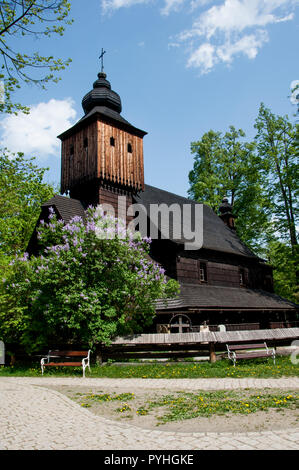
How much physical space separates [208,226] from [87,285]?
16.2 m

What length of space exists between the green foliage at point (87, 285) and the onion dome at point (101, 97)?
12.0 meters

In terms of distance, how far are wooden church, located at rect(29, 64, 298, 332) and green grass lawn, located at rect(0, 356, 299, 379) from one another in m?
5.15

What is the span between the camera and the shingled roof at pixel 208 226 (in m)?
23.9

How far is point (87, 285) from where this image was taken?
13055 mm

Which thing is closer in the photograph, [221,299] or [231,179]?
[221,299]

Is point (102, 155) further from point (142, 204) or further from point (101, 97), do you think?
point (101, 97)

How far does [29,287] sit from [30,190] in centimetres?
1816

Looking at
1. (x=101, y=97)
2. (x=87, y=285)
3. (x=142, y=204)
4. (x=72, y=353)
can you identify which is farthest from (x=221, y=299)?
(x=101, y=97)

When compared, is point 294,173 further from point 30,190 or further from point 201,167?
point 30,190

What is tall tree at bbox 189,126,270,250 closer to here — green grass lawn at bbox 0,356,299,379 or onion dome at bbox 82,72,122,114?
onion dome at bbox 82,72,122,114

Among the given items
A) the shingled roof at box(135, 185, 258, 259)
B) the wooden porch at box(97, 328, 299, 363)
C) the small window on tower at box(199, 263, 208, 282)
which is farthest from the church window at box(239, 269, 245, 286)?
the wooden porch at box(97, 328, 299, 363)

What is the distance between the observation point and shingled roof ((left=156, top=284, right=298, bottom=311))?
701 inches

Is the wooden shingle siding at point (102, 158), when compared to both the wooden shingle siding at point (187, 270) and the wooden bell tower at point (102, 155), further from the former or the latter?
the wooden shingle siding at point (187, 270)
